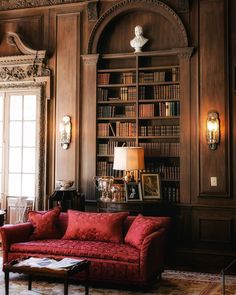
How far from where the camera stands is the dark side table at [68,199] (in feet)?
23.3

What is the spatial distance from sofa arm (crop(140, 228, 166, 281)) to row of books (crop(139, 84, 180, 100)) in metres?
2.33

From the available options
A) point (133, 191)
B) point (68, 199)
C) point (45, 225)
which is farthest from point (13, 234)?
point (133, 191)

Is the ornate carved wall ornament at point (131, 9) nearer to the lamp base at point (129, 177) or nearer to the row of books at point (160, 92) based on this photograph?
the row of books at point (160, 92)

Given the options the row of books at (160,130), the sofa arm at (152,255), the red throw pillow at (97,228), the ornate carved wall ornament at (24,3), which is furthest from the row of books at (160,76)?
the sofa arm at (152,255)

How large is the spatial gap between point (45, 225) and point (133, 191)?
1.40m

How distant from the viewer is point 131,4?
721 cm

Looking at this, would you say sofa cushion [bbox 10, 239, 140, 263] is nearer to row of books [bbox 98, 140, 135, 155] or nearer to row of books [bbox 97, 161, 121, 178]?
row of books [bbox 97, 161, 121, 178]

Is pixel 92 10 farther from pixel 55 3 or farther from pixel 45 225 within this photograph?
pixel 45 225

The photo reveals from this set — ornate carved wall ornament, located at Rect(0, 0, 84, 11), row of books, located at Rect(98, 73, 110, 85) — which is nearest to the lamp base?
row of books, located at Rect(98, 73, 110, 85)

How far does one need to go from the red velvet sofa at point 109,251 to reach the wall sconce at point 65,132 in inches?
70.3

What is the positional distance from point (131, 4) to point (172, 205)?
120 inches

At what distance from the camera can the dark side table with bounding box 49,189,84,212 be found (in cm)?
709

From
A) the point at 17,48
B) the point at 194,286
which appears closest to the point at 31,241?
the point at 194,286

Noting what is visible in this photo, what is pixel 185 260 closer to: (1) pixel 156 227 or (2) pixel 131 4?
(1) pixel 156 227
